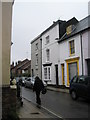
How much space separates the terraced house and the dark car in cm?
477

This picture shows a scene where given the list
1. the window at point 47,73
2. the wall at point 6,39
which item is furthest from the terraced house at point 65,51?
the wall at point 6,39

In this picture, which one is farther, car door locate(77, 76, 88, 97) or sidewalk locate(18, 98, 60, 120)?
car door locate(77, 76, 88, 97)

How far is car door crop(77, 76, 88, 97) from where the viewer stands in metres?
10.0

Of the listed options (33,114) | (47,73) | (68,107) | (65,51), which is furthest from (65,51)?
(33,114)

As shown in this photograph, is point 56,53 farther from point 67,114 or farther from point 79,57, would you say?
point 67,114

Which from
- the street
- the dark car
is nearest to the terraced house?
the dark car

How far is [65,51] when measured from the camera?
63.6 feet

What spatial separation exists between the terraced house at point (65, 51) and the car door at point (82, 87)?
5.04 meters

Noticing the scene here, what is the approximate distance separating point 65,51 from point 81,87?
942cm

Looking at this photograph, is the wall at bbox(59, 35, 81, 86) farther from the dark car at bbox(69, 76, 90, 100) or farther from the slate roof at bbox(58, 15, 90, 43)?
the dark car at bbox(69, 76, 90, 100)

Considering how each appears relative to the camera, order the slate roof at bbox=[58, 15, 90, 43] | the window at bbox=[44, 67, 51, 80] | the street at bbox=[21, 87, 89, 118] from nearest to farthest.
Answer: the street at bbox=[21, 87, 89, 118]
the slate roof at bbox=[58, 15, 90, 43]
the window at bbox=[44, 67, 51, 80]

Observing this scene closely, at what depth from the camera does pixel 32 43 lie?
31438mm

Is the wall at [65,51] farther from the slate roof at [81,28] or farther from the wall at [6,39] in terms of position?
the wall at [6,39]

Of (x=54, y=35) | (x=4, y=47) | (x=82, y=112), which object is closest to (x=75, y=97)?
(x=82, y=112)
